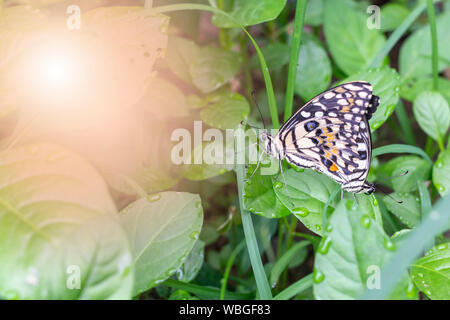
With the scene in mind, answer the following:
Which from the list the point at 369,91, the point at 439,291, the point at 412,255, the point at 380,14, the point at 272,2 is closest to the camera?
the point at 412,255

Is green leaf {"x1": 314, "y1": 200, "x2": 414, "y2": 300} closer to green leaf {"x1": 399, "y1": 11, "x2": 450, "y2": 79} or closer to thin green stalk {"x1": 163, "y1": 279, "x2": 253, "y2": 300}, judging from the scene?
thin green stalk {"x1": 163, "y1": 279, "x2": 253, "y2": 300}

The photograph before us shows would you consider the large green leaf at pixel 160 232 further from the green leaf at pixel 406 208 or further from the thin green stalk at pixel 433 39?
the thin green stalk at pixel 433 39

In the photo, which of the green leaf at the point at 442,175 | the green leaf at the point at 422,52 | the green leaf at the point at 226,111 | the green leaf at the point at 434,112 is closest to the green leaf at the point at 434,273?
the green leaf at the point at 442,175

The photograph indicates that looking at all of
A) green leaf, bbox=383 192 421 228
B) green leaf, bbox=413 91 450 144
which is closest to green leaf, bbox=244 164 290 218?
green leaf, bbox=383 192 421 228

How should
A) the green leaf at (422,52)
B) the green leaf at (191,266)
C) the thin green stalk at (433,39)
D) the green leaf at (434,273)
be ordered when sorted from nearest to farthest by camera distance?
the green leaf at (434,273)
the green leaf at (191,266)
the thin green stalk at (433,39)
the green leaf at (422,52)

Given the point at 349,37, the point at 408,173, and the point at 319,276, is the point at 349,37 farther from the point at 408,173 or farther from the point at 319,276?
the point at 319,276

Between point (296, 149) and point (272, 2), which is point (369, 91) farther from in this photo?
point (272, 2)

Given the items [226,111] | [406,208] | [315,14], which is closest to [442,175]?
[406,208]
